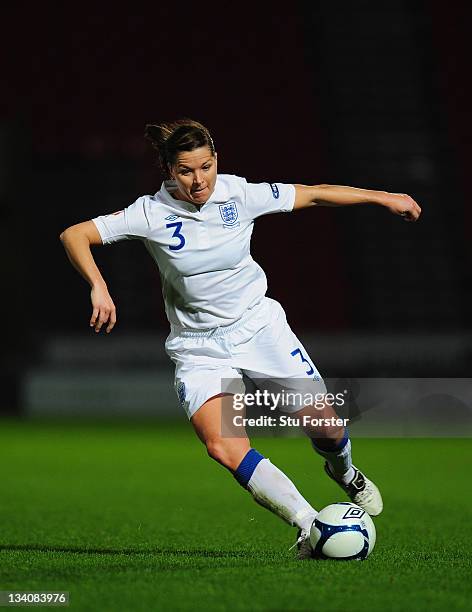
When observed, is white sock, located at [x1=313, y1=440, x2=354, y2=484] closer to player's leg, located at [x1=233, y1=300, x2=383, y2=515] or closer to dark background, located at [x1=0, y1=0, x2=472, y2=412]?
player's leg, located at [x1=233, y1=300, x2=383, y2=515]

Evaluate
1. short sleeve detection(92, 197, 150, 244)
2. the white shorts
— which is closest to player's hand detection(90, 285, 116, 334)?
short sleeve detection(92, 197, 150, 244)

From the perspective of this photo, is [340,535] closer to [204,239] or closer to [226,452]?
[226,452]

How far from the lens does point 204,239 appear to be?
16.4 feet

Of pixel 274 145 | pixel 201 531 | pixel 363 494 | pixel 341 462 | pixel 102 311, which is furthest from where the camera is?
pixel 274 145

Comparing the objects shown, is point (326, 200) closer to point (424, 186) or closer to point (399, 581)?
point (399, 581)

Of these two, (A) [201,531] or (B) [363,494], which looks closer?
(B) [363,494]

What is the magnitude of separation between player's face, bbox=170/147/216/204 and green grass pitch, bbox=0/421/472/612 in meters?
1.52

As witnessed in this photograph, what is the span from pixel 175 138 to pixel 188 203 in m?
0.33

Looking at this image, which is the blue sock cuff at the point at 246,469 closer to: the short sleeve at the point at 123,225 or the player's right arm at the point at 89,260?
the player's right arm at the point at 89,260

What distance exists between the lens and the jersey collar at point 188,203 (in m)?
5.01

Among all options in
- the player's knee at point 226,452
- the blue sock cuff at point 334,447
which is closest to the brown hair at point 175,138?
the player's knee at point 226,452

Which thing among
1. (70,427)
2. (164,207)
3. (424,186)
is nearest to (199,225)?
(164,207)

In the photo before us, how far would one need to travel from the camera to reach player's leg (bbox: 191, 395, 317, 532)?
4.75 meters

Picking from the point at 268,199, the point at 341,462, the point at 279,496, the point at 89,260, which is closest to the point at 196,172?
the point at 268,199
